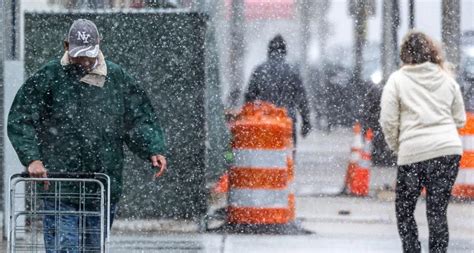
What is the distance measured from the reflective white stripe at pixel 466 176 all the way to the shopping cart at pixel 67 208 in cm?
769

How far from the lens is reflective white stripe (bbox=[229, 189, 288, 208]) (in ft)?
37.1

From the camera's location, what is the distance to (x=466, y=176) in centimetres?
1413

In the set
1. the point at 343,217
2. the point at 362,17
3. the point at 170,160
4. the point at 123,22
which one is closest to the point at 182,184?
the point at 170,160

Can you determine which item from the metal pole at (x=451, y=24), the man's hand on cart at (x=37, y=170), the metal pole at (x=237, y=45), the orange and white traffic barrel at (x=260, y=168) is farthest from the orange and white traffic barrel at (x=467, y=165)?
the man's hand on cart at (x=37, y=170)

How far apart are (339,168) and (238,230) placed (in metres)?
8.19

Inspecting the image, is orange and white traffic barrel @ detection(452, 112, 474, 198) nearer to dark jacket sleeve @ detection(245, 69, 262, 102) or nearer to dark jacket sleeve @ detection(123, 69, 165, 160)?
dark jacket sleeve @ detection(245, 69, 262, 102)

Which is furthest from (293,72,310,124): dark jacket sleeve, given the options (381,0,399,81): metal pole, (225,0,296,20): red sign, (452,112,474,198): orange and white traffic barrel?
(225,0,296,20): red sign

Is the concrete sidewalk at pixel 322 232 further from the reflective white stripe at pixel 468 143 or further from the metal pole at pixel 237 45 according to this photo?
the metal pole at pixel 237 45

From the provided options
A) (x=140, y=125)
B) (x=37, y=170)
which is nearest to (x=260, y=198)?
(x=140, y=125)

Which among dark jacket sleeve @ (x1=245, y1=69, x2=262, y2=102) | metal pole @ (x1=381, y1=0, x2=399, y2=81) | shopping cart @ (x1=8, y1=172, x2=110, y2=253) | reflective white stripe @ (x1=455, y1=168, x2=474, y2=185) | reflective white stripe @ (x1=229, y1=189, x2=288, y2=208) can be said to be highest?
metal pole @ (x1=381, y1=0, x2=399, y2=81)

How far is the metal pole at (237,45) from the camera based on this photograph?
21361 millimetres

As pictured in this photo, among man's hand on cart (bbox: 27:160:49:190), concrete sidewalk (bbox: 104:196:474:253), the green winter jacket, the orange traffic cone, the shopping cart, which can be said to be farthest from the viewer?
the orange traffic cone

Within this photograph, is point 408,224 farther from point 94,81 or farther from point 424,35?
point 94,81

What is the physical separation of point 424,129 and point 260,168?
281 centimetres
